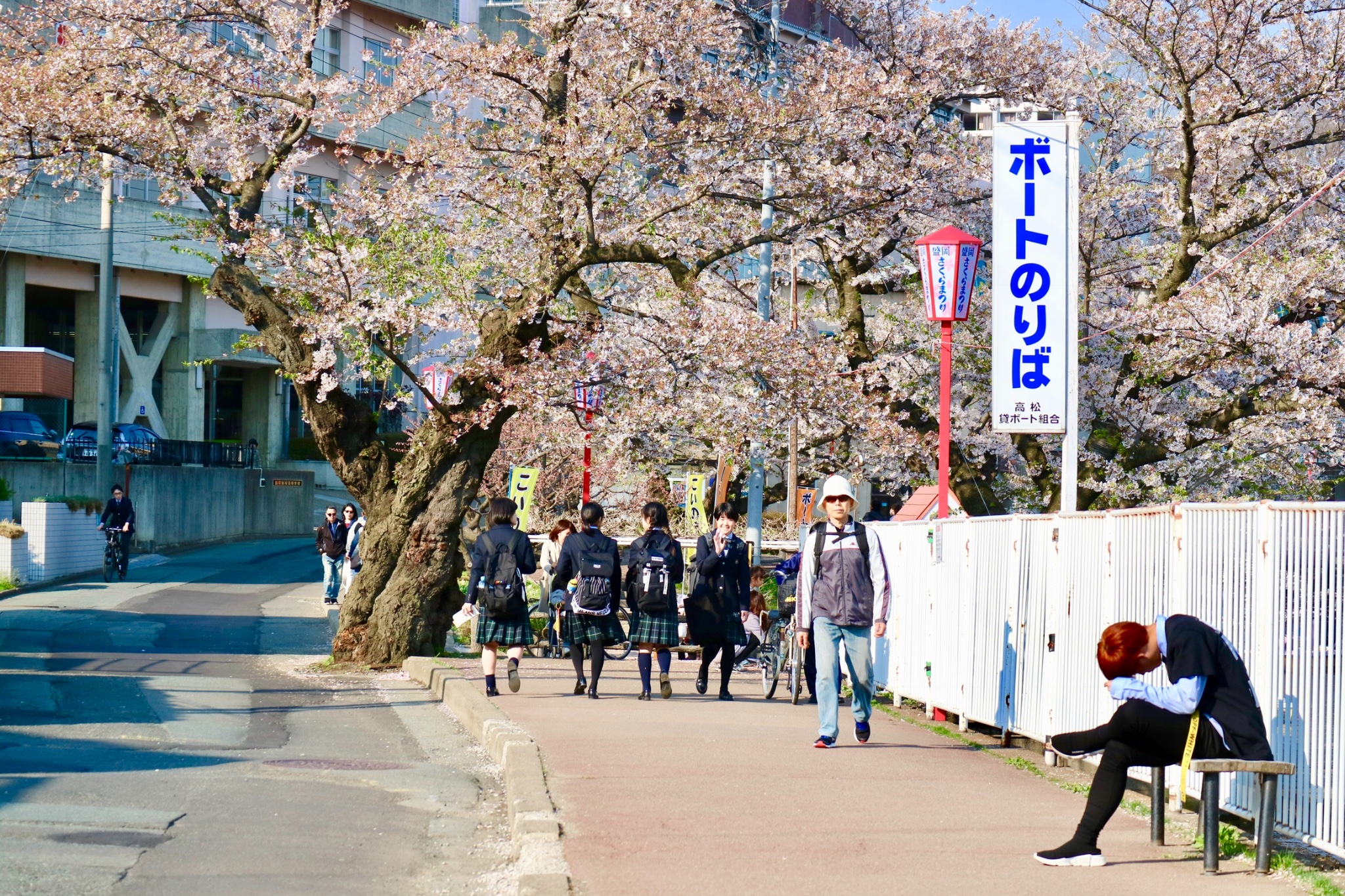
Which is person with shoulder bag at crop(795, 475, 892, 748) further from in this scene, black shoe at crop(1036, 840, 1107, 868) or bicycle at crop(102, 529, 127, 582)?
bicycle at crop(102, 529, 127, 582)

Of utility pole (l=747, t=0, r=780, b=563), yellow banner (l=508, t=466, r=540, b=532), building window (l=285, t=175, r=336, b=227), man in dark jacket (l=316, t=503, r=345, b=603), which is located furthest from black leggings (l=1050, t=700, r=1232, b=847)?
man in dark jacket (l=316, t=503, r=345, b=603)

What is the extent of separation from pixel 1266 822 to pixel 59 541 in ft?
83.9

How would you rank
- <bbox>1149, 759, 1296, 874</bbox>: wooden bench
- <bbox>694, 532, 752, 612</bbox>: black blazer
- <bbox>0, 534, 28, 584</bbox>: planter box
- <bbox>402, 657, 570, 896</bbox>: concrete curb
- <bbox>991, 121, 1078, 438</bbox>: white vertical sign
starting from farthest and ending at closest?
1. <bbox>0, 534, 28, 584</bbox>: planter box
2. <bbox>694, 532, 752, 612</bbox>: black blazer
3. <bbox>991, 121, 1078, 438</bbox>: white vertical sign
4. <bbox>1149, 759, 1296, 874</bbox>: wooden bench
5. <bbox>402, 657, 570, 896</bbox>: concrete curb

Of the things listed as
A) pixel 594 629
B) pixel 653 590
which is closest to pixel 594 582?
pixel 594 629

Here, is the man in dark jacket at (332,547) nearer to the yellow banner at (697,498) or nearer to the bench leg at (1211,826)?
the yellow banner at (697,498)

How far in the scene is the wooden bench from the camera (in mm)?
5715

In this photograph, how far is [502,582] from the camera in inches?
480

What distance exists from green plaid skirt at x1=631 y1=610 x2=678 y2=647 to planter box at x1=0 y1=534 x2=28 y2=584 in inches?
631

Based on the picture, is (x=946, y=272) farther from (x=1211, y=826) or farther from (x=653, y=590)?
(x=1211, y=826)

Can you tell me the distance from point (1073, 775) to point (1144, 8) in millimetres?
16031

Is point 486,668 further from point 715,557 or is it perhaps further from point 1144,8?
point 1144,8

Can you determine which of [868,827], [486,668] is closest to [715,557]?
[486,668]

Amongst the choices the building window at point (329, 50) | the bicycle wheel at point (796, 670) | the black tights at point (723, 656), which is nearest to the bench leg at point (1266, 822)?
the bicycle wheel at point (796, 670)

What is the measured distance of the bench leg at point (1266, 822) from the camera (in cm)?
577
